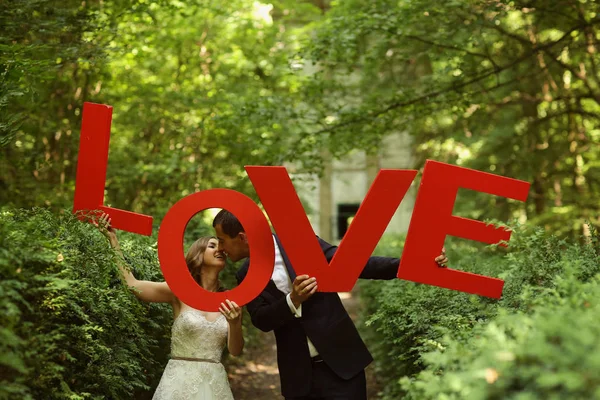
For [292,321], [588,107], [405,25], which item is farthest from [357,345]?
[588,107]

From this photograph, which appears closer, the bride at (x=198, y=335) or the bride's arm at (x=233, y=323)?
the bride's arm at (x=233, y=323)

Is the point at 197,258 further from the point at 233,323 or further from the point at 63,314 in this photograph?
the point at 63,314

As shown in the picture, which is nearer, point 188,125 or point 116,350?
point 116,350

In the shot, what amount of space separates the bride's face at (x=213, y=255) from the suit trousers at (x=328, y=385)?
1.09 m

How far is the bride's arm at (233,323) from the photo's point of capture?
14.1 ft

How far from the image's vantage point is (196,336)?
4.56 m

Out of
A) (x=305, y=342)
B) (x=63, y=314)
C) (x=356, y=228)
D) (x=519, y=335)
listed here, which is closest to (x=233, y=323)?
(x=305, y=342)

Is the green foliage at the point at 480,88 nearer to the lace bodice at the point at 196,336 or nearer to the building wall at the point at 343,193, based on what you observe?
the lace bodice at the point at 196,336

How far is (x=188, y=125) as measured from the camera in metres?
12.9

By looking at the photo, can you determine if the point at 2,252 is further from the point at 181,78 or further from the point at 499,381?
the point at 181,78

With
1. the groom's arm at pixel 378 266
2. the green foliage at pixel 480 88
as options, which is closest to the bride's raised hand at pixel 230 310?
the groom's arm at pixel 378 266

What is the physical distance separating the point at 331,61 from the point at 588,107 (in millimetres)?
8992

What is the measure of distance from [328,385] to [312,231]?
3.14ft

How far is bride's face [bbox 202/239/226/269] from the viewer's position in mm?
4637
